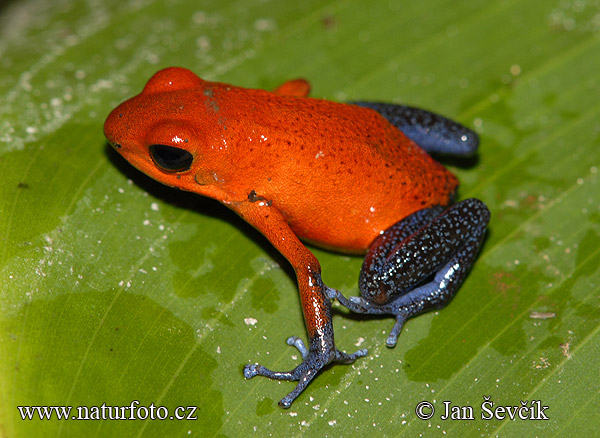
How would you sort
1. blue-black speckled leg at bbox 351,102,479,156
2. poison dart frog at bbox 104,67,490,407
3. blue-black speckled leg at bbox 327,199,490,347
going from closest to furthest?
poison dart frog at bbox 104,67,490,407, blue-black speckled leg at bbox 327,199,490,347, blue-black speckled leg at bbox 351,102,479,156

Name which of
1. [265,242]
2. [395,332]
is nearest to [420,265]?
[395,332]

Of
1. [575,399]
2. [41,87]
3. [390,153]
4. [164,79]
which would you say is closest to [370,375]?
[575,399]

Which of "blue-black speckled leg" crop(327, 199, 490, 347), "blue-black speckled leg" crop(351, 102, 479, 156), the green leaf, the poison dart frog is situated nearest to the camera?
the green leaf

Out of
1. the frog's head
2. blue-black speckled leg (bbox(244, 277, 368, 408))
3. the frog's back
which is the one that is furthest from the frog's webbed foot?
the frog's head

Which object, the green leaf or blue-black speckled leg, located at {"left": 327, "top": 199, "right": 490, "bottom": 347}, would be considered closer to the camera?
the green leaf

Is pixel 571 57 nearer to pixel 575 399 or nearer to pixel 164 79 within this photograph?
pixel 575 399

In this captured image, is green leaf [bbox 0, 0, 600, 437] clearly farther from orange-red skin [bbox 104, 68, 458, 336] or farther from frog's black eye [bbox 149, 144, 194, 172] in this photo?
frog's black eye [bbox 149, 144, 194, 172]

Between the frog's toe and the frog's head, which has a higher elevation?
the frog's head
